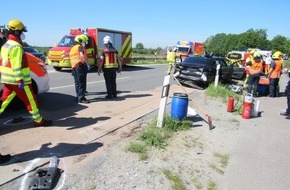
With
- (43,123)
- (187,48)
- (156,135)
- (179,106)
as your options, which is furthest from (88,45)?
(187,48)

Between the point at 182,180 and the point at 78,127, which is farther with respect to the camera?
the point at 78,127

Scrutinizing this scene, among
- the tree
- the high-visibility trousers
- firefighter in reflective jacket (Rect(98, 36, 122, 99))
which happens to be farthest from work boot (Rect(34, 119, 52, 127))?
the tree

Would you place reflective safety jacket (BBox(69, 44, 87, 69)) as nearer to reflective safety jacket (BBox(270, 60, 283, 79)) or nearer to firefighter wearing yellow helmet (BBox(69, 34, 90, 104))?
firefighter wearing yellow helmet (BBox(69, 34, 90, 104))

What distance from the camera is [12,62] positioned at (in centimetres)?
528

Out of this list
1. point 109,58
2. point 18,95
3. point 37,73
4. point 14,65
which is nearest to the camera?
point 14,65

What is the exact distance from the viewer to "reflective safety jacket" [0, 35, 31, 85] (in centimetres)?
525

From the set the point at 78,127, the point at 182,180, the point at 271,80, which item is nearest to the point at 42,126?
the point at 78,127

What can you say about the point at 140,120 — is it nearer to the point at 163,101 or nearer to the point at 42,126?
the point at 163,101

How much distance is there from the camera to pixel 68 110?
7.66m

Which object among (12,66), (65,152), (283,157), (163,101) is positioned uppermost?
(12,66)

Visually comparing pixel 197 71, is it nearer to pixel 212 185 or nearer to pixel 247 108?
pixel 247 108

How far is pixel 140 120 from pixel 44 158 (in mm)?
2975

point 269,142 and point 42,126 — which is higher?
point 42,126

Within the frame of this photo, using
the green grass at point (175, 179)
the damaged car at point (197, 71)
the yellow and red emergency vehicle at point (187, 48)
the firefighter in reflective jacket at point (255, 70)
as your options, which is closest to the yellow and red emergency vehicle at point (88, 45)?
the damaged car at point (197, 71)
